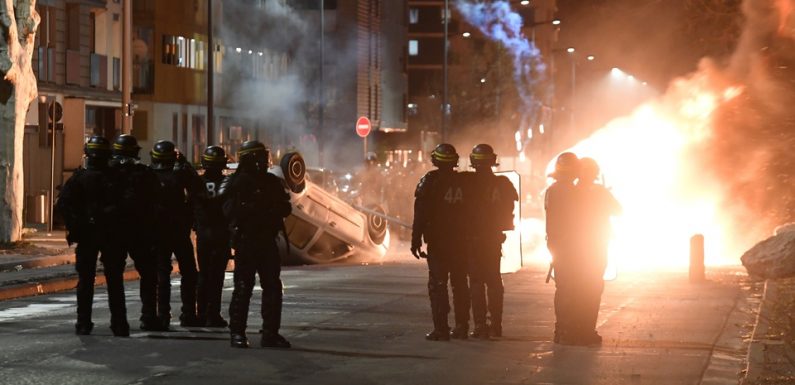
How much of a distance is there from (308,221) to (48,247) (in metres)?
6.36

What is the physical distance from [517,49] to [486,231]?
8838 centimetres

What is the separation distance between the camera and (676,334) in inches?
613

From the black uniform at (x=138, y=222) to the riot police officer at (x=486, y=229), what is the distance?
9.71 ft

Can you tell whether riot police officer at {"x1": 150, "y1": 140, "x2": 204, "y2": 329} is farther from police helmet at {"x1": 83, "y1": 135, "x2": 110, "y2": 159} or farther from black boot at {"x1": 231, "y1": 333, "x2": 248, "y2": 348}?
black boot at {"x1": 231, "y1": 333, "x2": 248, "y2": 348}

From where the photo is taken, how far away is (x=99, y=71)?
169 feet

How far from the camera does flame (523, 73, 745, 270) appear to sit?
98.4 feet

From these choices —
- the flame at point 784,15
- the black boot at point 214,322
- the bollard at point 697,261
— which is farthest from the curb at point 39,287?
the flame at point 784,15

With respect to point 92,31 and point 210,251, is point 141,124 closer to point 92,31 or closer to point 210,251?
point 92,31

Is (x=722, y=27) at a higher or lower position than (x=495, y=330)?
higher

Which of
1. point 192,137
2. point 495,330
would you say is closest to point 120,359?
point 495,330

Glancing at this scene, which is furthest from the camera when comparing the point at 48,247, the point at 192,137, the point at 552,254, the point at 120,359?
the point at 192,137

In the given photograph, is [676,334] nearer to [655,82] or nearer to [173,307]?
[173,307]

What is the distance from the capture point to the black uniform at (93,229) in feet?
46.8

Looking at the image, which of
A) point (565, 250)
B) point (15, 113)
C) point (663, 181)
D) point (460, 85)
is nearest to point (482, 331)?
point (565, 250)
